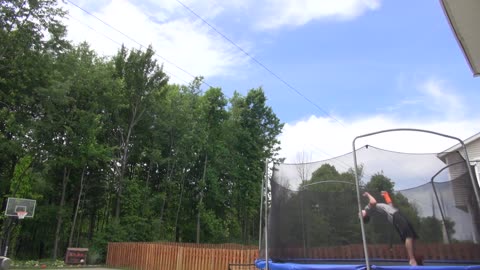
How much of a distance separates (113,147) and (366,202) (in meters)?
23.6

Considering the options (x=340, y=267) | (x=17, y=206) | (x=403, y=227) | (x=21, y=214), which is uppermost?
(x=17, y=206)

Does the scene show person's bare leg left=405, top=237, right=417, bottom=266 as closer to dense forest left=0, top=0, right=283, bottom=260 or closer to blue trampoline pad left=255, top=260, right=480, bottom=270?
blue trampoline pad left=255, top=260, right=480, bottom=270

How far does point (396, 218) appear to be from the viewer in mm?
6199

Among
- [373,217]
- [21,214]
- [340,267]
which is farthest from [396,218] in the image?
[21,214]

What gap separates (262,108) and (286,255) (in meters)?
32.3

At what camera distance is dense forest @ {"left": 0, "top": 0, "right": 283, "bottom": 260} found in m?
23.2

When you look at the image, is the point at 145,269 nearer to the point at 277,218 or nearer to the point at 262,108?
the point at 277,218

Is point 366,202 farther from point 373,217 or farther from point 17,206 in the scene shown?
point 17,206

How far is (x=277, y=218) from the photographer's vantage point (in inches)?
285

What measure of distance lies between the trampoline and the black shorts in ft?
0.28

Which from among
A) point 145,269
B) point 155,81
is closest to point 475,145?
point 145,269

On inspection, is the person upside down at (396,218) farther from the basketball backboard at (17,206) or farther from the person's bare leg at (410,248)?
the basketball backboard at (17,206)

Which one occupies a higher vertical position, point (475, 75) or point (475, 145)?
point (475, 145)

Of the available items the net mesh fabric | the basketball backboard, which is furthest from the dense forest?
the net mesh fabric
